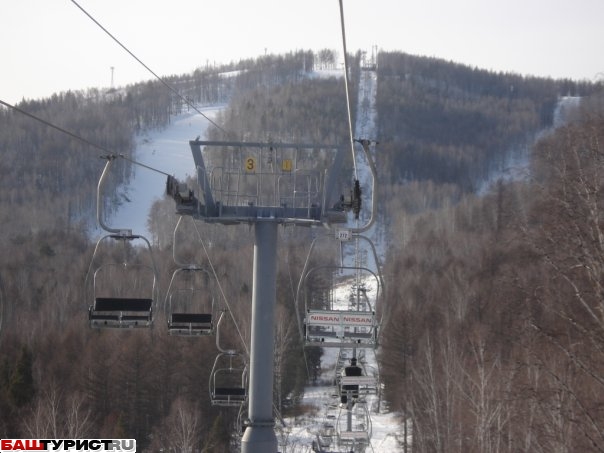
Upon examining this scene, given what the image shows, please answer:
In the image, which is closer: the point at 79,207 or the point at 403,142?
the point at 79,207

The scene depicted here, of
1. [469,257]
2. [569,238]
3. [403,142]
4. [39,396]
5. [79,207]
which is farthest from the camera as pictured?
[403,142]

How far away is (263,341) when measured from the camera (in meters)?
12.9

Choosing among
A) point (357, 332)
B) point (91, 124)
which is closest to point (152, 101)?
point (91, 124)

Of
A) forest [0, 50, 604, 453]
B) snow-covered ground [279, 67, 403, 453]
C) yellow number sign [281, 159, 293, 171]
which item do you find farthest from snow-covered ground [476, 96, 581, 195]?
yellow number sign [281, 159, 293, 171]

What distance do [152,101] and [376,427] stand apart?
14231 cm

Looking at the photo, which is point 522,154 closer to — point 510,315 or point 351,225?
point 351,225

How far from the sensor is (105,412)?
41.8 metres

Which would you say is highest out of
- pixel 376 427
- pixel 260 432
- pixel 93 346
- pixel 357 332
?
pixel 357 332

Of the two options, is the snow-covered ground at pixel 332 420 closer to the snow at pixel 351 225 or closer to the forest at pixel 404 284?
the snow at pixel 351 225

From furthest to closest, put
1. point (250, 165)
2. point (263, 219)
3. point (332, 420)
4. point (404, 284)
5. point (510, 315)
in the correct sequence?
point (404, 284)
point (332, 420)
point (510, 315)
point (263, 219)
point (250, 165)

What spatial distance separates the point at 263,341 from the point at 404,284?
5061 centimetres

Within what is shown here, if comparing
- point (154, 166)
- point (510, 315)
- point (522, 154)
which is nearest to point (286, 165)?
point (510, 315)

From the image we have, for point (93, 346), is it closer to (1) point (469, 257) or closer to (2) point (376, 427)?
(2) point (376, 427)

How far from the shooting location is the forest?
11.5m
